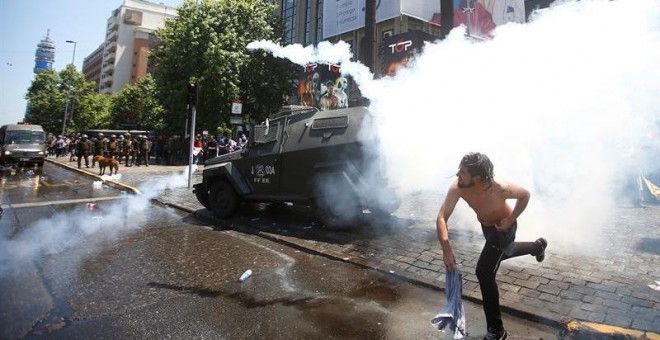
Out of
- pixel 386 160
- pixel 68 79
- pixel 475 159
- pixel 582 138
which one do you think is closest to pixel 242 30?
pixel 386 160

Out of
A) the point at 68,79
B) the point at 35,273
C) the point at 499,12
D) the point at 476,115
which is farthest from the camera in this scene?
the point at 68,79

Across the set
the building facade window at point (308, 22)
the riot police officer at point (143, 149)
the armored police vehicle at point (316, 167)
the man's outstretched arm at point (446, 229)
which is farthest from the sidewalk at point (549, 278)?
the building facade window at point (308, 22)

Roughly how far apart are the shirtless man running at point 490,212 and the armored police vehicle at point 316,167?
135 inches

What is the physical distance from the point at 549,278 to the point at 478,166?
2.39 meters

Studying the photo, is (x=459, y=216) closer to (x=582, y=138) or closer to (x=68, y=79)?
(x=582, y=138)

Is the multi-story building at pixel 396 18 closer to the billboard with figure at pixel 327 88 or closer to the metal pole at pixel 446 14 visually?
the billboard with figure at pixel 327 88

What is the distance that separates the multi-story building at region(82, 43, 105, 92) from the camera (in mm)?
115463

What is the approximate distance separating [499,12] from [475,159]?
35711 mm

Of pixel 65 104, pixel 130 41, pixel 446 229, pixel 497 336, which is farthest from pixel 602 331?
pixel 130 41

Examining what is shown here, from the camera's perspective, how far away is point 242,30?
981 inches

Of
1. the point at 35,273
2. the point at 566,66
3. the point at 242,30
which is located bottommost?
the point at 35,273

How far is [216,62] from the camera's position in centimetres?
2270

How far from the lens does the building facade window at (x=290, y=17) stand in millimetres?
40500

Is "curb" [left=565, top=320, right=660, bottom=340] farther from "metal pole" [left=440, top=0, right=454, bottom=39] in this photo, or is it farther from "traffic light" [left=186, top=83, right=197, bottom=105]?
"metal pole" [left=440, top=0, right=454, bottom=39]
